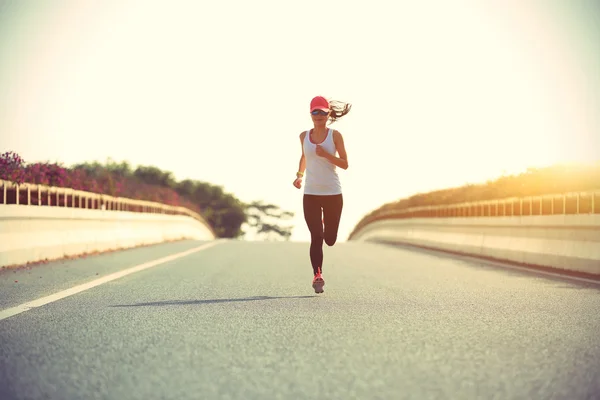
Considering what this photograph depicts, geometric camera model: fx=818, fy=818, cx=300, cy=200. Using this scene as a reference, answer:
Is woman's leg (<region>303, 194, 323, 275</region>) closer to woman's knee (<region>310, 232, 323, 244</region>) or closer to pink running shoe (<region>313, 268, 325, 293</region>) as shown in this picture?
woman's knee (<region>310, 232, 323, 244</region>)

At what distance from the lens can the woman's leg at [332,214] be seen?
1027 cm

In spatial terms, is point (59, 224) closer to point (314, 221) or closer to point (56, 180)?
point (56, 180)

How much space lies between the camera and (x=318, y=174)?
33.3ft

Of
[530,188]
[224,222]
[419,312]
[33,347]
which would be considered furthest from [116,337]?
[224,222]

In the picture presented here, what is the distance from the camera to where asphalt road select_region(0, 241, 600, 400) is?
468cm

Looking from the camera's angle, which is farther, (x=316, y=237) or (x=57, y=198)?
(x=57, y=198)

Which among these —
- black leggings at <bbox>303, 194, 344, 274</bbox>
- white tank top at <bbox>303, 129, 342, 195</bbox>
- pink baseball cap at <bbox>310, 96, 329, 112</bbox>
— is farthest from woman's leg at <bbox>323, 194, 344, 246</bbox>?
pink baseball cap at <bbox>310, 96, 329, 112</bbox>

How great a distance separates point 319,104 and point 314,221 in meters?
1.47

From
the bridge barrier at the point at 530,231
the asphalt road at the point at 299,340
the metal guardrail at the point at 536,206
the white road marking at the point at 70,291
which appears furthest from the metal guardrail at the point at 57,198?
the metal guardrail at the point at 536,206

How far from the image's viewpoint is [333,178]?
10.2 m

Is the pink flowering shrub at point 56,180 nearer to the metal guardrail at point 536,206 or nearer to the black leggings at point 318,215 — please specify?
the black leggings at point 318,215

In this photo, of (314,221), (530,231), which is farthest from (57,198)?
(530,231)

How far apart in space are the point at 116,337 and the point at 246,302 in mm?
2558

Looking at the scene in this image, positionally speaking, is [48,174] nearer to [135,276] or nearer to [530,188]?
[135,276]
